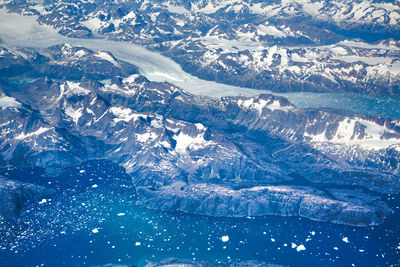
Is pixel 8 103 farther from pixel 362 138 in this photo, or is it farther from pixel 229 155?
pixel 362 138

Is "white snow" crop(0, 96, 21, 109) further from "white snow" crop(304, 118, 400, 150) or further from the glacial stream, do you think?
"white snow" crop(304, 118, 400, 150)

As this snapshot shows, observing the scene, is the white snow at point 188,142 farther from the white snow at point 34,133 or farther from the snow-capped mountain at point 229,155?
the white snow at point 34,133

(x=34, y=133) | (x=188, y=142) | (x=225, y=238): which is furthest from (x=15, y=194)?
(x=225, y=238)

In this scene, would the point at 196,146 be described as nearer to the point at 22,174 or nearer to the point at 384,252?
the point at 22,174

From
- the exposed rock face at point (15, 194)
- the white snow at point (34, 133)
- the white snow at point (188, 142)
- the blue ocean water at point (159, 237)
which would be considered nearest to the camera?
the blue ocean water at point (159, 237)

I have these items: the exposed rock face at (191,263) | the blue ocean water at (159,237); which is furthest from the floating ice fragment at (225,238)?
the exposed rock face at (191,263)
